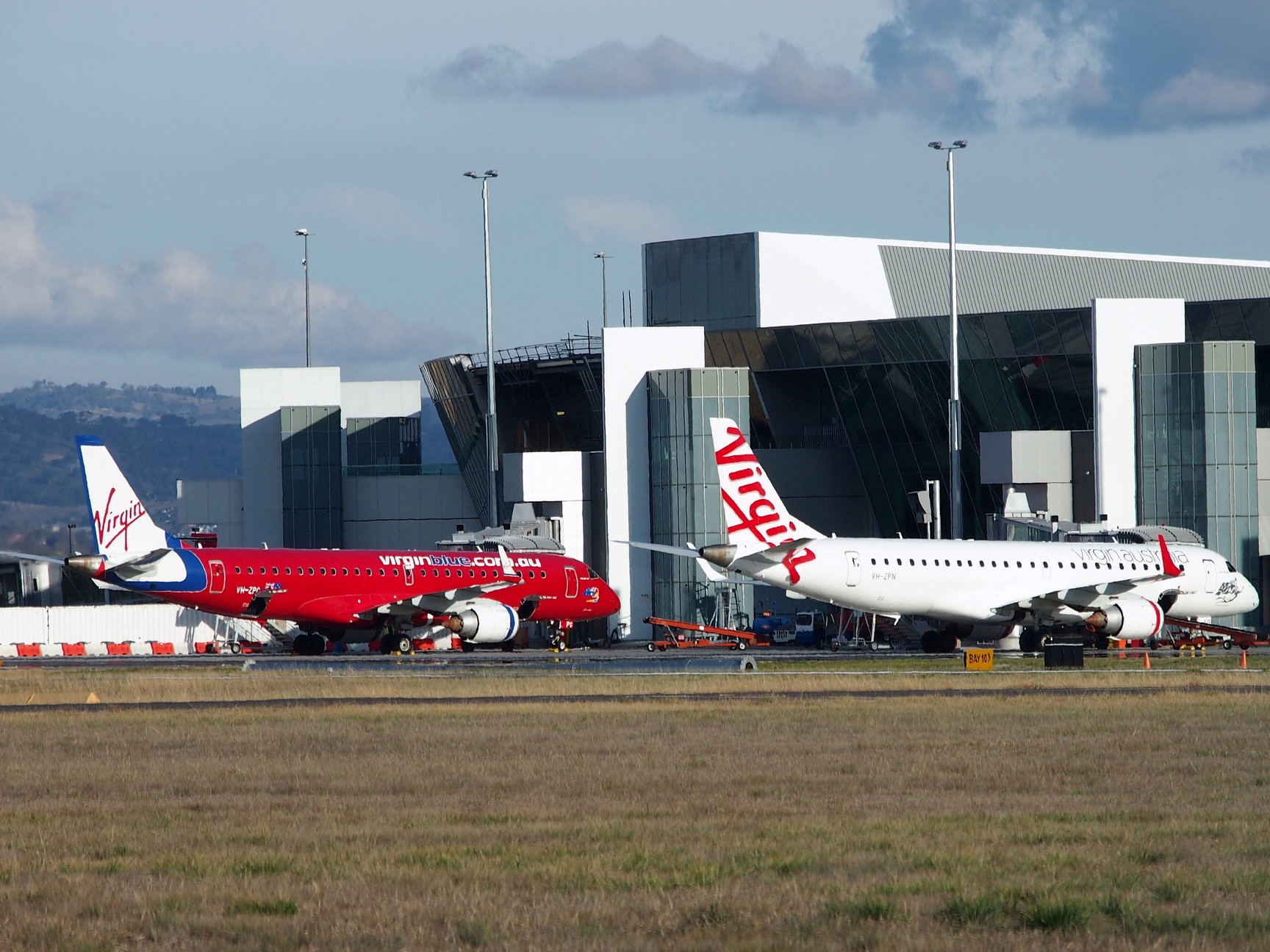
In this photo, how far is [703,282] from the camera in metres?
90.1

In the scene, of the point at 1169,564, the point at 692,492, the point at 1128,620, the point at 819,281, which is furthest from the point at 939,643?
the point at 819,281

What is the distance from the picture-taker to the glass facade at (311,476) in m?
91.4

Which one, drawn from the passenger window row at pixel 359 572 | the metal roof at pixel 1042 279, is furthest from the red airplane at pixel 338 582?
the metal roof at pixel 1042 279

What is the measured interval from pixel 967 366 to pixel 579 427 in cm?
2120

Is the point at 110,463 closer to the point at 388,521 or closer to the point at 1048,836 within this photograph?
the point at 388,521

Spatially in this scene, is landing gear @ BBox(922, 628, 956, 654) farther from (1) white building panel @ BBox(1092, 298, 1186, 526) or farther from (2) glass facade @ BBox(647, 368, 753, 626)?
(2) glass facade @ BBox(647, 368, 753, 626)

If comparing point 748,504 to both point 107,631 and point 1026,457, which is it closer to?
point 1026,457

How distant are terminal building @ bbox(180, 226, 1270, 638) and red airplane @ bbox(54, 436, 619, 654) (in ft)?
34.0

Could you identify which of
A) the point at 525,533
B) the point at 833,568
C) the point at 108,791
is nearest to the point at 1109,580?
the point at 833,568

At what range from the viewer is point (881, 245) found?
3647 inches

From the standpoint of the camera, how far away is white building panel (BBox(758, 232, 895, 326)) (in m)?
87.9

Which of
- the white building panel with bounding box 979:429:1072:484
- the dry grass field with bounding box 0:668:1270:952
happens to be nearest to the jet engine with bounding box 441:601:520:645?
the white building panel with bounding box 979:429:1072:484

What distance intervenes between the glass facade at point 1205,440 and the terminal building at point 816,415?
83mm

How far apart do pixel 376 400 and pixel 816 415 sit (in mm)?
30994
